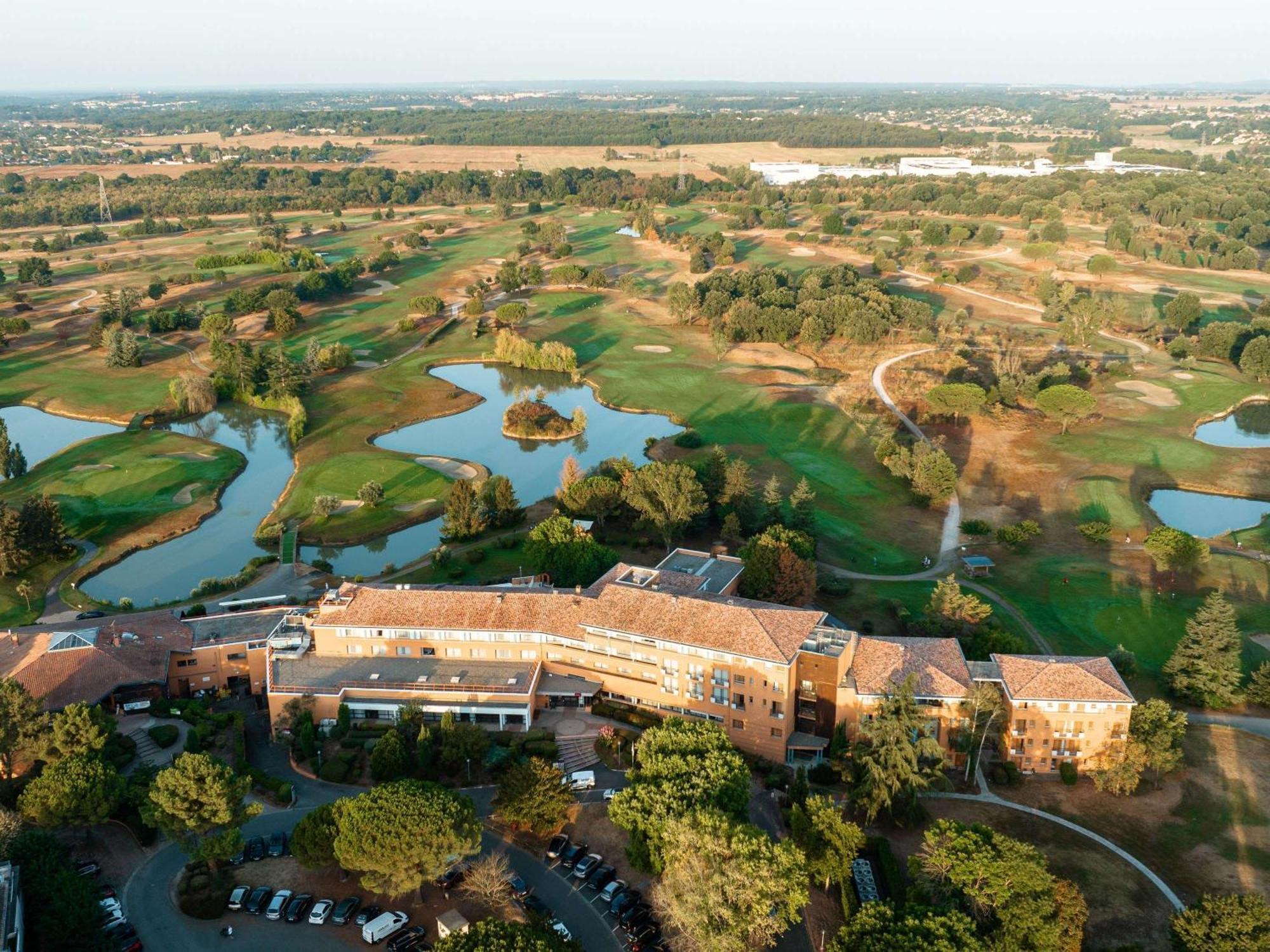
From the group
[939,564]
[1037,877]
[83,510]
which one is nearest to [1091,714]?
[1037,877]

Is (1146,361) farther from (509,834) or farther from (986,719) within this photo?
(509,834)

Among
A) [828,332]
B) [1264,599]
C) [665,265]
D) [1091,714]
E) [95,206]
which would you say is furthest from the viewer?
[95,206]

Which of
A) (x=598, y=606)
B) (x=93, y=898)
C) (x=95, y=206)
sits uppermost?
(x=95, y=206)

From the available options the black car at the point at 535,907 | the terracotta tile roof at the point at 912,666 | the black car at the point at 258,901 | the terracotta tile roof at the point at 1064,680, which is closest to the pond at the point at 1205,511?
the terracotta tile roof at the point at 1064,680

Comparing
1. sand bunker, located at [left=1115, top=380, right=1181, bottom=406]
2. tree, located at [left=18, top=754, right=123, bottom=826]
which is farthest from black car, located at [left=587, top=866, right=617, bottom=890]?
sand bunker, located at [left=1115, top=380, right=1181, bottom=406]

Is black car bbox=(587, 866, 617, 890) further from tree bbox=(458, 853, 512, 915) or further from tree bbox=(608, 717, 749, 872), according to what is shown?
tree bbox=(458, 853, 512, 915)
